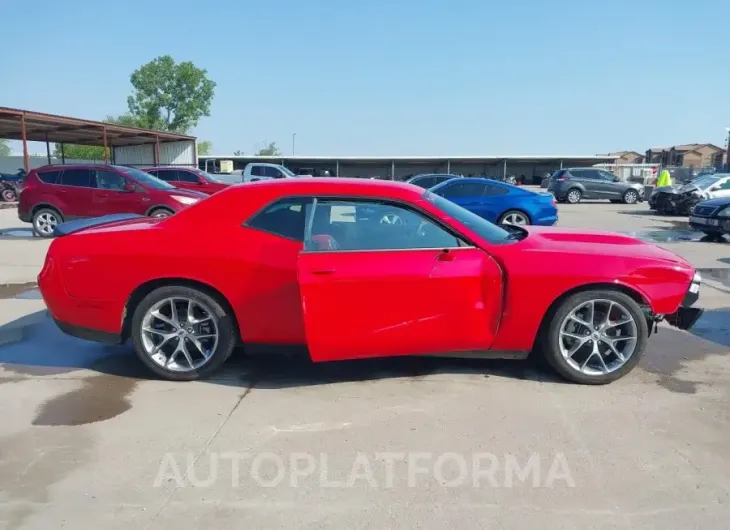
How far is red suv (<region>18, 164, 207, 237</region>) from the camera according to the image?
12.1 meters

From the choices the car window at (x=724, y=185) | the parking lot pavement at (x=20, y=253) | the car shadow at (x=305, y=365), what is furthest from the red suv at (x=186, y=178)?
the car window at (x=724, y=185)

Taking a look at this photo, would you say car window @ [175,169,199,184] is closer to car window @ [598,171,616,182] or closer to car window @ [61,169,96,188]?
car window @ [61,169,96,188]

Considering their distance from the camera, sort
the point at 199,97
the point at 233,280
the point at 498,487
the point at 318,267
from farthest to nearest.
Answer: the point at 199,97 < the point at 233,280 < the point at 318,267 < the point at 498,487

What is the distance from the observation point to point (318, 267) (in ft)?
12.3

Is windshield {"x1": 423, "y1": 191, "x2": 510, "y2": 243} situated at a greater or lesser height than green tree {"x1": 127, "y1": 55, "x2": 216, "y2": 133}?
lesser

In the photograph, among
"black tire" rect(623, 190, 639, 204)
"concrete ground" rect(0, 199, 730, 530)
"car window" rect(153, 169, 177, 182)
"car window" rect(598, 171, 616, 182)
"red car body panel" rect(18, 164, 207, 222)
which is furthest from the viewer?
"car window" rect(598, 171, 616, 182)

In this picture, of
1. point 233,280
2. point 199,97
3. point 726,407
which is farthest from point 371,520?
point 199,97

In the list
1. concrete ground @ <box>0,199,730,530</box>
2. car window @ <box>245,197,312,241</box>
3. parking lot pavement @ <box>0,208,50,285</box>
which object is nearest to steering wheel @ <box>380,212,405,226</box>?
car window @ <box>245,197,312,241</box>

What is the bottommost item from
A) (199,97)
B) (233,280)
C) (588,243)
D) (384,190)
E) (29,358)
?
(29,358)

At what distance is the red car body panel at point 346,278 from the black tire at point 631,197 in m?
24.9

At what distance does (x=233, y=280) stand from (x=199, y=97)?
78.9 metres

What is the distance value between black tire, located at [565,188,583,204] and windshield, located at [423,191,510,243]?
79.2 ft

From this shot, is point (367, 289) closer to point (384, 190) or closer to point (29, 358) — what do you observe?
point (384, 190)

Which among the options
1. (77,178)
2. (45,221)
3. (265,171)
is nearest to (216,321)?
(77,178)
